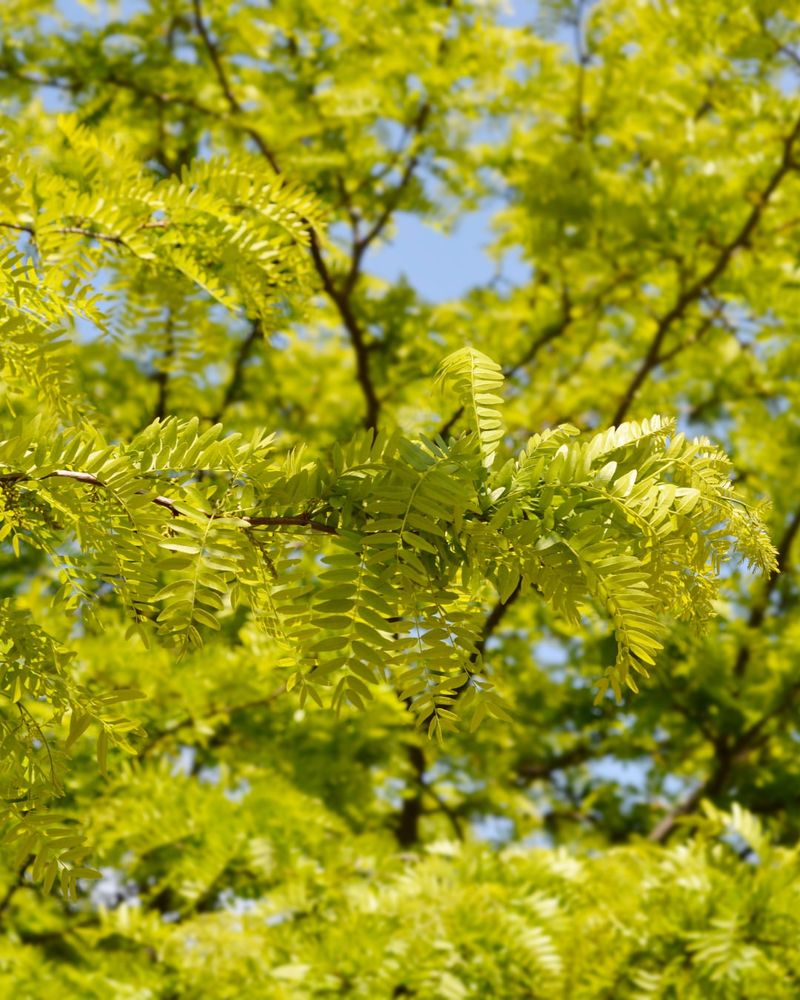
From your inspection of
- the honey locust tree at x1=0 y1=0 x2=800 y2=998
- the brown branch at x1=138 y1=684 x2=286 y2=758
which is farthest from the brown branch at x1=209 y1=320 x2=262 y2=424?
the brown branch at x1=138 y1=684 x2=286 y2=758

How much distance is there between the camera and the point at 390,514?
0.72 meters

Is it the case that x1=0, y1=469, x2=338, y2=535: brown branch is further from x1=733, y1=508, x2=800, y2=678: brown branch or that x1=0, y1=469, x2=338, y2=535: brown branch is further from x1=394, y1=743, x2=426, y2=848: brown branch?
x1=733, y1=508, x2=800, y2=678: brown branch

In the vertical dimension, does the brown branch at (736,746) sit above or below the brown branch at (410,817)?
above

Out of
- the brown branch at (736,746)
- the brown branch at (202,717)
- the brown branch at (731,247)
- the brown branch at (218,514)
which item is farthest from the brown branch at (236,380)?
the brown branch at (218,514)

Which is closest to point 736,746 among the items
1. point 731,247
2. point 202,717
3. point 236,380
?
point 731,247

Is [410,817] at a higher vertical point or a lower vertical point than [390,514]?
higher

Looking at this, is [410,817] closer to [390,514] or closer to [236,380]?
[236,380]

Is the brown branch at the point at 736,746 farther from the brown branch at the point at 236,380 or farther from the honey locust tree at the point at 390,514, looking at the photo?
the brown branch at the point at 236,380

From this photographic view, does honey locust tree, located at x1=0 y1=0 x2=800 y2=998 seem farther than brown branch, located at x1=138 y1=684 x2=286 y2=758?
No

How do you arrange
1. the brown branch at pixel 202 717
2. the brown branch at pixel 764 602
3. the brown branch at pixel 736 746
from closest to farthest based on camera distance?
the brown branch at pixel 202 717, the brown branch at pixel 736 746, the brown branch at pixel 764 602

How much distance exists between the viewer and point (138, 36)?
3.65 meters

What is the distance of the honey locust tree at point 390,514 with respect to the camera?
0.75m

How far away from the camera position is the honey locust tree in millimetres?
746

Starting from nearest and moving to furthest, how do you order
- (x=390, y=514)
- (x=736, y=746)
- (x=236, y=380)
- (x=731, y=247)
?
1. (x=390, y=514)
2. (x=731, y=247)
3. (x=736, y=746)
4. (x=236, y=380)
